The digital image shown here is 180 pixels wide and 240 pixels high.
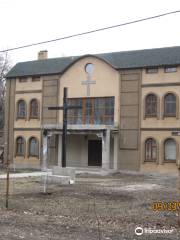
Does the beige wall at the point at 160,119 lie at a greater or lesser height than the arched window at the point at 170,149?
greater

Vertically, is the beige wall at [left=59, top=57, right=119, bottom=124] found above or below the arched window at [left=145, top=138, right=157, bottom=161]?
above

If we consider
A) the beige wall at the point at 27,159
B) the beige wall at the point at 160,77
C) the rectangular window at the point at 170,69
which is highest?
the rectangular window at the point at 170,69

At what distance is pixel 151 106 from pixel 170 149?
339cm

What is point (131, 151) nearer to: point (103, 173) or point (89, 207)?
point (103, 173)

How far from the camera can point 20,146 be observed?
42156 mm

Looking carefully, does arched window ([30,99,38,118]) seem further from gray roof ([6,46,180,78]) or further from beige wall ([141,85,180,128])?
beige wall ([141,85,180,128])

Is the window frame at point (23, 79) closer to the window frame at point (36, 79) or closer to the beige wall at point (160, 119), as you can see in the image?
the window frame at point (36, 79)

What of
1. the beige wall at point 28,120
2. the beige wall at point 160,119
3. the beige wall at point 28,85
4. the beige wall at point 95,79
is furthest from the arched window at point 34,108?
the beige wall at point 160,119

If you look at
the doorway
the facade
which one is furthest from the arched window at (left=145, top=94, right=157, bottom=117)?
the doorway

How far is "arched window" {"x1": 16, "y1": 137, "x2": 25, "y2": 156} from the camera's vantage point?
137 feet

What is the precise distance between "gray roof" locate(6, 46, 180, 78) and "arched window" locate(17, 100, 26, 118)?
2397mm

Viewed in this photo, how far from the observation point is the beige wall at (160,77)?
34.2 meters

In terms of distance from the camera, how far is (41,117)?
40500 mm

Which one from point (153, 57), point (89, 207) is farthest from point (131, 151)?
point (89, 207)
